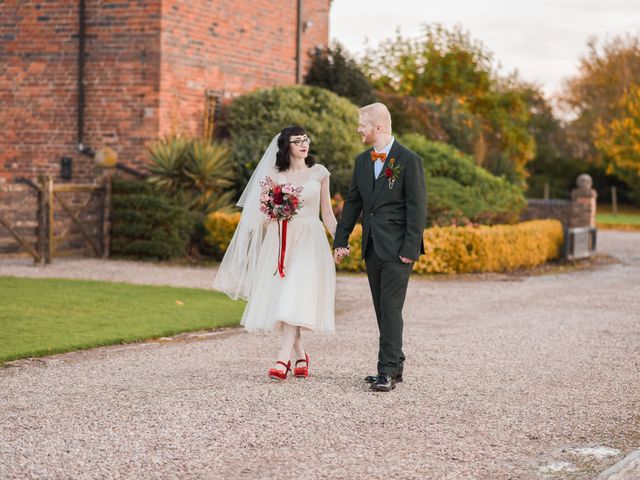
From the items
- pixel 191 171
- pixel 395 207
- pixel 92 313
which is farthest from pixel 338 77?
pixel 395 207

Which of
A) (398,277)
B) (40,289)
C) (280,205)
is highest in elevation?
(280,205)

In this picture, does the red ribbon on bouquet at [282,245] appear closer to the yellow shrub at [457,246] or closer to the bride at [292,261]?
the bride at [292,261]

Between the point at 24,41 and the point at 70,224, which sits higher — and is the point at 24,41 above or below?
above

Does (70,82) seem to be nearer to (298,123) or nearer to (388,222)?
(298,123)

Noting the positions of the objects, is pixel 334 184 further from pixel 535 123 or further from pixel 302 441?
pixel 535 123

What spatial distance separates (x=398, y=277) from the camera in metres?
7.22

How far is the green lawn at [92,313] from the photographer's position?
30.6ft

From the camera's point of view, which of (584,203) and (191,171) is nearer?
(191,171)

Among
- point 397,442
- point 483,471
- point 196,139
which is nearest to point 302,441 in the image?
point 397,442

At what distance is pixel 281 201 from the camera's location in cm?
767

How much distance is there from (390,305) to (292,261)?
0.89 meters

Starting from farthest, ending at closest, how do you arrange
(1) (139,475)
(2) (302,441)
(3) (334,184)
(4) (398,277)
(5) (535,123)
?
1. (5) (535,123)
2. (3) (334,184)
3. (4) (398,277)
4. (2) (302,441)
5. (1) (139,475)

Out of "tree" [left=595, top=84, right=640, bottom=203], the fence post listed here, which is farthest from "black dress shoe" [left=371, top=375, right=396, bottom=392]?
"tree" [left=595, top=84, right=640, bottom=203]

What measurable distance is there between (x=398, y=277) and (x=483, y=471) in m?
2.24
